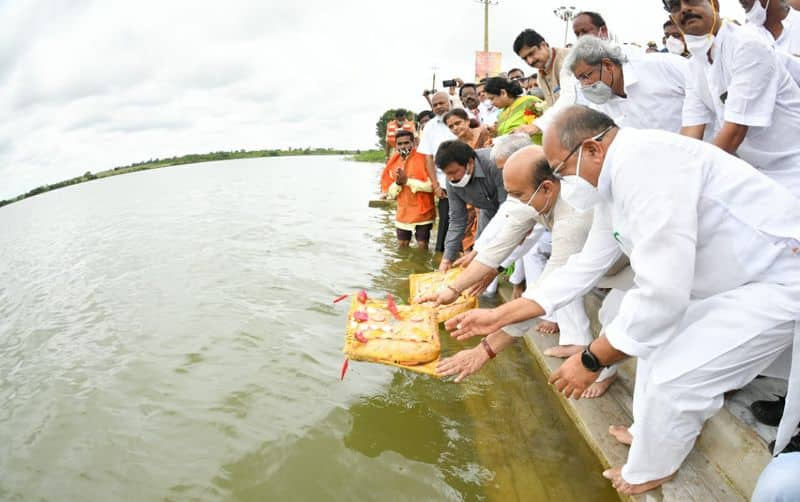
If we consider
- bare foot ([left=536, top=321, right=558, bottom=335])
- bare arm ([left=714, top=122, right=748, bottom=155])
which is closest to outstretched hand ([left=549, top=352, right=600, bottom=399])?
bare arm ([left=714, top=122, right=748, bottom=155])

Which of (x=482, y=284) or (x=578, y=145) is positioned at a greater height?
(x=578, y=145)

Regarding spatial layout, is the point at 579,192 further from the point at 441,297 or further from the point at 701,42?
the point at 441,297

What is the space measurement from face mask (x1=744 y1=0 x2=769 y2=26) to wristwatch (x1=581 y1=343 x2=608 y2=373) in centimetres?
204

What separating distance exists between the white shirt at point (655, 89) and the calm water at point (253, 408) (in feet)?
6.03

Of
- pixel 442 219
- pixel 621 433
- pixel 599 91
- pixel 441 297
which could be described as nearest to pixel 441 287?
pixel 441 297

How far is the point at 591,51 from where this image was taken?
9.55 ft

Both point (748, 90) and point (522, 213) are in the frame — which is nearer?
point (748, 90)

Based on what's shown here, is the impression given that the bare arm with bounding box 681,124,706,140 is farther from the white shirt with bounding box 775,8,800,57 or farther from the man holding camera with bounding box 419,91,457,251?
the man holding camera with bounding box 419,91,457,251

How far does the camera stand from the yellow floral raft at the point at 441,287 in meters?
3.44

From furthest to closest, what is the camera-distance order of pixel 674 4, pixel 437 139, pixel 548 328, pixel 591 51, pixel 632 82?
pixel 437 139 → pixel 548 328 → pixel 632 82 → pixel 591 51 → pixel 674 4

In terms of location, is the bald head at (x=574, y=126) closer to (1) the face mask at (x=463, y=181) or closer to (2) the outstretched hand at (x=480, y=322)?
(2) the outstretched hand at (x=480, y=322)

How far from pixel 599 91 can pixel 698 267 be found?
164 centimetres

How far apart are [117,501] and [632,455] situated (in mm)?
2699

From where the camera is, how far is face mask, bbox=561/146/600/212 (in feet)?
6.45
